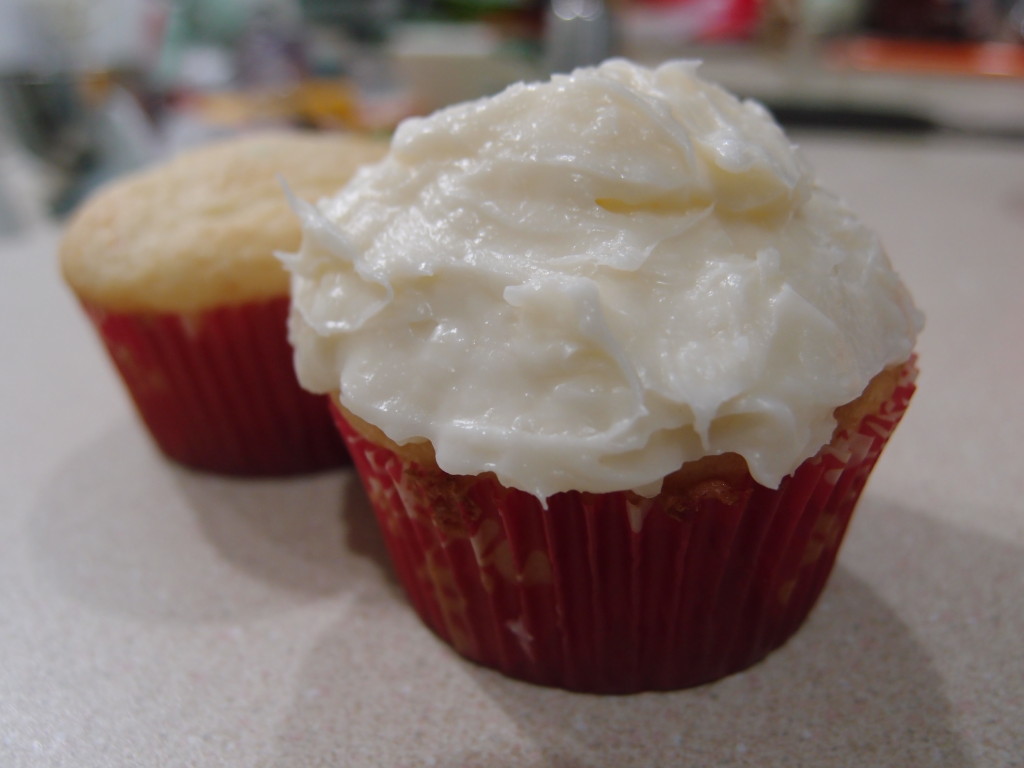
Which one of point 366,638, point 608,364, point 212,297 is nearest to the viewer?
point 608,364

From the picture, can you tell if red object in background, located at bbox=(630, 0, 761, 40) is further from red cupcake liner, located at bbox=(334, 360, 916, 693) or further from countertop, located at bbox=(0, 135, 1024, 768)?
red cupcake liner, located at bbox=(334, 360, 916, 693)

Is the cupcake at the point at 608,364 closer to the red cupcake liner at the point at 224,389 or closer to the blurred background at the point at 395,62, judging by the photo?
the red cupcake liner at the point at 224,389

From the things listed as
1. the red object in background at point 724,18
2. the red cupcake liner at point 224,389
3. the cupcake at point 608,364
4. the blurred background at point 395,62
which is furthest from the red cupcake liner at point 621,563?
the red object in background at point 724,18

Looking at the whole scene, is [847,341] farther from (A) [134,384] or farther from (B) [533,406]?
(A) [134,384]

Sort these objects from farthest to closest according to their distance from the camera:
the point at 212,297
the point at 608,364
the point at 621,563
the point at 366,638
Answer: the point at 212,297
the point at 366,638
the point at 621,563
the point at 608,364

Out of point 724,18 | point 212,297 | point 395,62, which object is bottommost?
point 724,18

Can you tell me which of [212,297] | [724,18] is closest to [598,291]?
[212,297]

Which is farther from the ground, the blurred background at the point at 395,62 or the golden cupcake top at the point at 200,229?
the golden cupcake top at the point at 200,229

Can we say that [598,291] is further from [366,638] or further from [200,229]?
[200,229]
